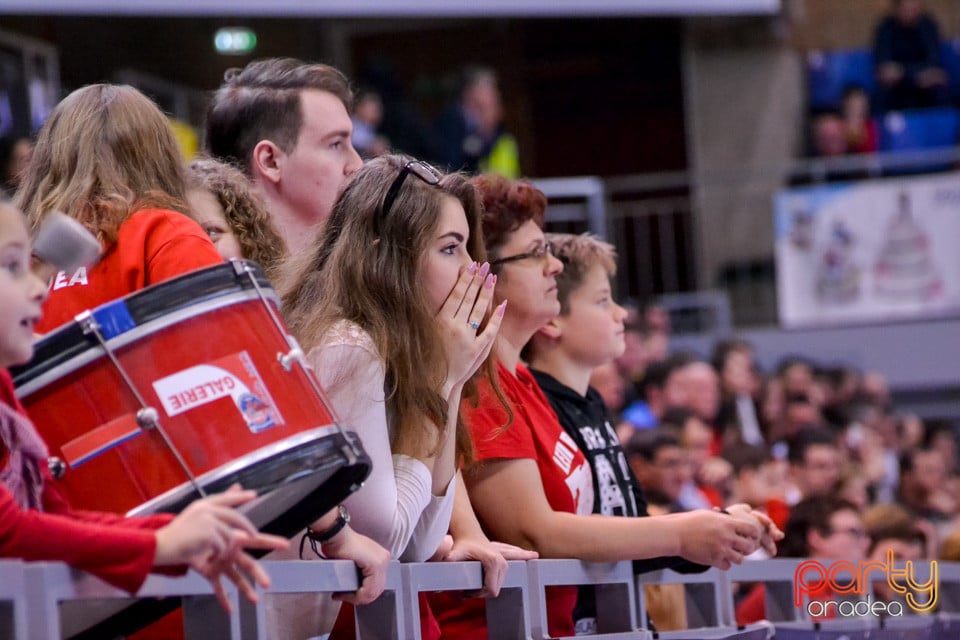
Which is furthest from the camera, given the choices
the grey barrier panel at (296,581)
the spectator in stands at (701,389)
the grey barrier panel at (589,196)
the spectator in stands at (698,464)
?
the grey barrier panel at (589,196)

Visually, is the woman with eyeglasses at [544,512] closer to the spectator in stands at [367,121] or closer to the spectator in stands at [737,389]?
the spectator in stands at [737,389]

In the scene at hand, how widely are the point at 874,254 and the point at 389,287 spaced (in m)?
7.46

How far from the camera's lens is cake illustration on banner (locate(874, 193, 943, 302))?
30.6 ft

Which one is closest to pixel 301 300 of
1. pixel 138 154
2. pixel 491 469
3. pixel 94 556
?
pixel 138 154

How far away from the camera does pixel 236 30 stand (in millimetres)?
11703

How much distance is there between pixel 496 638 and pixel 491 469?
386mm

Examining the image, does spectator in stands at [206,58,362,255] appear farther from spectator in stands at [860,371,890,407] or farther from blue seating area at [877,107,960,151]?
blue seating area at [877,107,960,151]

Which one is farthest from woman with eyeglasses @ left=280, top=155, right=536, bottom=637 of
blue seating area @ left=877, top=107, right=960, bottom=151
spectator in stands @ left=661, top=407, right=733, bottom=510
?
blue seating area @ left=877, top=107, right=960, bottom=151

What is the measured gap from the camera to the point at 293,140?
3023 millimetres

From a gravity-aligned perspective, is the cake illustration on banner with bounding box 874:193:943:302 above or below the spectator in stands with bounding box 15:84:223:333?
below

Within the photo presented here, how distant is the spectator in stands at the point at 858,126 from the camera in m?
10.8

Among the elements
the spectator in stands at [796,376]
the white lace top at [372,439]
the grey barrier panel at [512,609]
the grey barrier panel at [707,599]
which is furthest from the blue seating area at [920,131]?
the white lace top at [372,439]

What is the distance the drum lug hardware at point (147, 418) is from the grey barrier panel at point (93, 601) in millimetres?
188

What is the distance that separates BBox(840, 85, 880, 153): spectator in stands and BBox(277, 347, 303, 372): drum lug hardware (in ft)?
31.1
